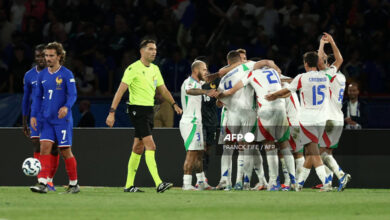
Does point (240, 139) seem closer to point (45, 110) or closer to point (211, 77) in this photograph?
point (211, 77)

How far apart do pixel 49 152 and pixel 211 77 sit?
3531 millimetres

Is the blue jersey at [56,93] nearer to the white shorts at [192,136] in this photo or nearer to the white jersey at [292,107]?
the white shorts at [192,136]

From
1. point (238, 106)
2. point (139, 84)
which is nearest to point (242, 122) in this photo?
point (238, 106)

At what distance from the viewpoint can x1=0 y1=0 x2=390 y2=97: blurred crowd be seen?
726 inches

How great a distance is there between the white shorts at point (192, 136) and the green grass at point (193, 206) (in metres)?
1.89

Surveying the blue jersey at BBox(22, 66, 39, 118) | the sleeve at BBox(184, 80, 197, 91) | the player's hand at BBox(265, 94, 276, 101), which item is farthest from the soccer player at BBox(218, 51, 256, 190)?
the blue jersey at BBox(22, 66, 39, 118)

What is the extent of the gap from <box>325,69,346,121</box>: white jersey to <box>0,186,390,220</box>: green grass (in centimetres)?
183

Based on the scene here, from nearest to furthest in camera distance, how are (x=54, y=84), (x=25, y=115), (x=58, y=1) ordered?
(x=54, y=84), (x=25, y=115), (x=58, y=1)

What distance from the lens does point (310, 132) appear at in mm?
13250

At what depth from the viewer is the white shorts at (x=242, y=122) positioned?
13.8 m

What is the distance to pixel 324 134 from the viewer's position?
1392cm

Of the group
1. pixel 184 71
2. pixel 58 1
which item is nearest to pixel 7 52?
pixel 58 1

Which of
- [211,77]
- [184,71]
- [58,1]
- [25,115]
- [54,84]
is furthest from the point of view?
[58,1]

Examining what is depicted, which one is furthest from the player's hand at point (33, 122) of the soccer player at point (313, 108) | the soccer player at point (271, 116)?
the soccer player at point (313, 108)
